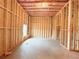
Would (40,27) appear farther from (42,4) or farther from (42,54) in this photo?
(42,54)

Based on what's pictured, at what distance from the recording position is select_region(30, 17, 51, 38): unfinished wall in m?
16.4

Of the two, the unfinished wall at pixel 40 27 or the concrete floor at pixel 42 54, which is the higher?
the unfinished wall at pixel 40 27

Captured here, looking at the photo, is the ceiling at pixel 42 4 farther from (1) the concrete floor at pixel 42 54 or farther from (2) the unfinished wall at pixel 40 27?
(2) the unfinished wall at pixel 40 27

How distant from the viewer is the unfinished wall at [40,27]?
16422mm

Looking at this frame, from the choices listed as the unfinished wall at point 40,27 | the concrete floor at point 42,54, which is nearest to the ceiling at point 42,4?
the concrete floor at point 42,54

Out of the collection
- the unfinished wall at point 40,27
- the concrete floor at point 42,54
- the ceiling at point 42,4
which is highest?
the ceiling at point 42,4

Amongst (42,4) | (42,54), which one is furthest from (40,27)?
(42,54)

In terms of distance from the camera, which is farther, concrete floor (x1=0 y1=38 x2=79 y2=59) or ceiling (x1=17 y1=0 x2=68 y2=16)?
ceiling (x1=17 y1=0 x2=68 y2=16)

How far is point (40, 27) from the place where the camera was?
652 inches

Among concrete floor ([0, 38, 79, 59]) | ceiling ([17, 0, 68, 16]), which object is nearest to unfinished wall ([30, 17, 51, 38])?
ceiling ([17, 0, 68, 16])

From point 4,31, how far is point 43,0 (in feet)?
10.8

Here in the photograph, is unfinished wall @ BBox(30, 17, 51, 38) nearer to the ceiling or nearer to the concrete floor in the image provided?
the ceiling

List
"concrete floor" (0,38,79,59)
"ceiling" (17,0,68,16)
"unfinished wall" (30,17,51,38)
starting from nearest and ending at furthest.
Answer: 1. "concrete floor" (0,38,79,59)
2. "ceiling" (17,0,68,16)
3. "unfinished wall" (30,17,51,38)

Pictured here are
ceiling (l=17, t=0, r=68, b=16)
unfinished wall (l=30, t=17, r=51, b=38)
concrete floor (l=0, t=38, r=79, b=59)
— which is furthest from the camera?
unfinished wall (l=30, t=17, r=51, b=38)
